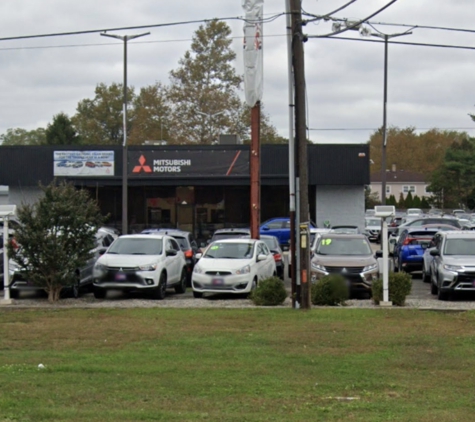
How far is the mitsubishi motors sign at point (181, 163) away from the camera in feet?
140

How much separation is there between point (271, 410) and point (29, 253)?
38.7 ft

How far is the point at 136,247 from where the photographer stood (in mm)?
21125

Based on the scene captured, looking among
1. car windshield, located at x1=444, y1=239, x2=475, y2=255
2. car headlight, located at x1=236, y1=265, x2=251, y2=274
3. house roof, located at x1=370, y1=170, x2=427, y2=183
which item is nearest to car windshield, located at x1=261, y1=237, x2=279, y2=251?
car headlight, located at x1=236, y1=265, x2=251, y2=274

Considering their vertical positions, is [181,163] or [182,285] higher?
[181,163]

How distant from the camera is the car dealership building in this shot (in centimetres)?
4281

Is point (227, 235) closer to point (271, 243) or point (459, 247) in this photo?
point (271, 243)

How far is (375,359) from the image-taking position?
11172 millimetres

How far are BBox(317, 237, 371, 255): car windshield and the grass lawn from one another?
5.26m

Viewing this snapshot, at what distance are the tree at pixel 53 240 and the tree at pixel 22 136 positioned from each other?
370 feet

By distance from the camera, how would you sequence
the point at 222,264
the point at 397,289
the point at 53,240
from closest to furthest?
the point at 397,289 < the point at 53,240 < the point at 222,264

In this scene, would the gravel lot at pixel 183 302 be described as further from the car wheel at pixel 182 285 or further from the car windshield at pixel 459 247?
the car windshield at pixel 459 247

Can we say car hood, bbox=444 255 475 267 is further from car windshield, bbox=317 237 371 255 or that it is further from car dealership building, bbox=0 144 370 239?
car dealership building, bbox=0 144 370 239

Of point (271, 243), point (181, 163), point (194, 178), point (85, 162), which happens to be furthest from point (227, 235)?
point (85, 162)

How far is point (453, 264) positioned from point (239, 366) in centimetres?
1038
